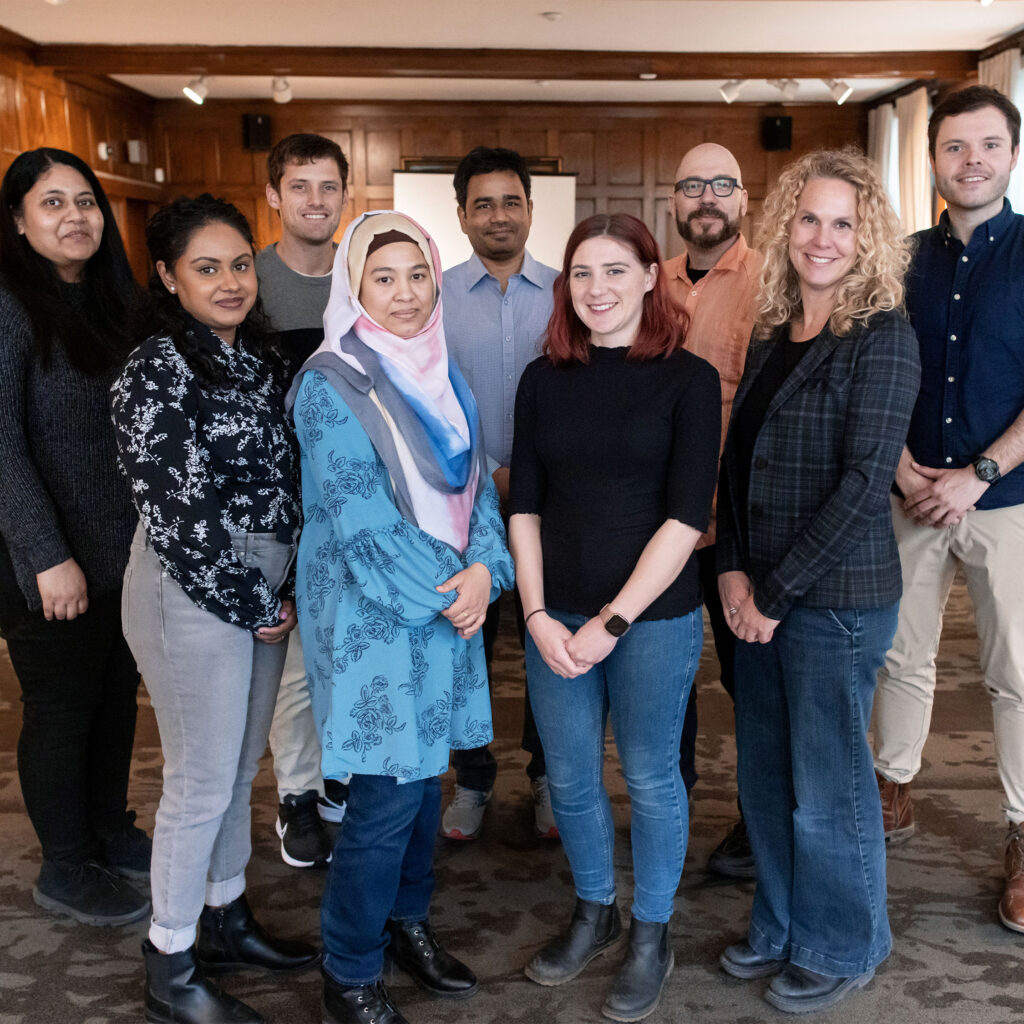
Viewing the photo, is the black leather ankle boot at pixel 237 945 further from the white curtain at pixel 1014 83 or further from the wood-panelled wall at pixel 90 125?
the white curtain at pixel 1014 83

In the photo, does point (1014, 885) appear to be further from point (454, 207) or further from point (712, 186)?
point (454, 207)

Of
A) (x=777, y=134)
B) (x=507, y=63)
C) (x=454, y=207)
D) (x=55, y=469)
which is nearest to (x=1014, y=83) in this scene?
(x=777, y=134)

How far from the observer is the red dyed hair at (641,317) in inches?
76.8

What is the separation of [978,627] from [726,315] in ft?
3.45

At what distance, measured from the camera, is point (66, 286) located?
2.29 m

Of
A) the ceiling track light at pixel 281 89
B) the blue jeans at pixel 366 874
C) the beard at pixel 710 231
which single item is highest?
the ceiling track light at pixel 281 89

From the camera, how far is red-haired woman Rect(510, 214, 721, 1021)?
1.92 meters

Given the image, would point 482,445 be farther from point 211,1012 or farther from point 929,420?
point 211,1012

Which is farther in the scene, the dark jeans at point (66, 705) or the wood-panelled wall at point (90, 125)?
the wood-panelled wall at point (90, 125)

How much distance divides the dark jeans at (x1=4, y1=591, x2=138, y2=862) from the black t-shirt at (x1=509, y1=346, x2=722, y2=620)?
117cm

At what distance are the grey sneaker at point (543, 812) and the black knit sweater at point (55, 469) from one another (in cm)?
136

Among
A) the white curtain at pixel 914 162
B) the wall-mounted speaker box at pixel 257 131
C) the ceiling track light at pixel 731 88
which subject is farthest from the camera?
the wall-mounted speaker box at pixel 257 131

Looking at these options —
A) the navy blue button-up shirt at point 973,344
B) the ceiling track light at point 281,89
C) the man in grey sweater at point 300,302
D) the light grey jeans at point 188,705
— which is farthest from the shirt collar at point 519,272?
the ceiling track light at point 281,89

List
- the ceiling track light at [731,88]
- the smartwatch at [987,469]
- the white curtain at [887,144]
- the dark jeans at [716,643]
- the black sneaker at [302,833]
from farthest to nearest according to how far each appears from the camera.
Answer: the white curtain at [887,144]
the ceiling track light at [731,88]
the black sneaker at [302,833]
the dark jeans at [716,643]
the smartwatch at [987,469]
